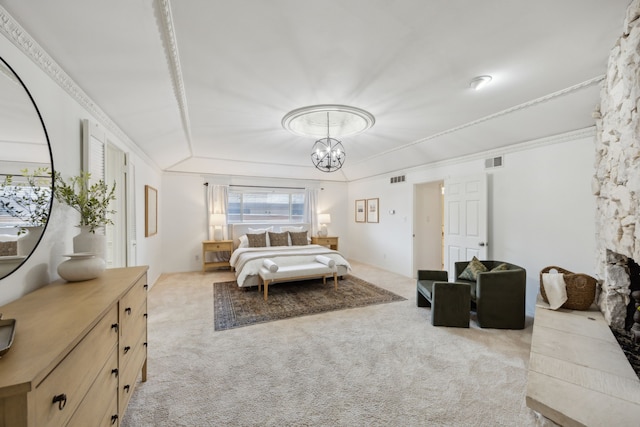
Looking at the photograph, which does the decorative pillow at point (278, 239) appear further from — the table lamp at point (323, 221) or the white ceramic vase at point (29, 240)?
the white ceramic vase at point (29, 240)

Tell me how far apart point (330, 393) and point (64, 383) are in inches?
64.1

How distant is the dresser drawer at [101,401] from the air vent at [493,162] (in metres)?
4.78

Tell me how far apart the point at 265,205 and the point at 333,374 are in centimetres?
526

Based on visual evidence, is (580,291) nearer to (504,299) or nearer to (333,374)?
(504,299)

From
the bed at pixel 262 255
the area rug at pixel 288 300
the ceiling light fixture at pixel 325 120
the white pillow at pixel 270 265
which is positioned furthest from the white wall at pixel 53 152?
the bed at pixel 262 255

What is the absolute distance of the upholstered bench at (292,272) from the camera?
Answer: 421 cm

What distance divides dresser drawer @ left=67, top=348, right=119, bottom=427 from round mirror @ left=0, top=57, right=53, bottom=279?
2.25ft

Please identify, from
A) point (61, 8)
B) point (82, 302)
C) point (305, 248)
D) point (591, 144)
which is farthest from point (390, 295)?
point (61, 8)

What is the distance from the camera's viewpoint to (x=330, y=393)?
2020 mm

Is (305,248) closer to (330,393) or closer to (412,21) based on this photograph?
(330,393)

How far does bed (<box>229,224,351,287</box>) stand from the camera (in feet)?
14.7

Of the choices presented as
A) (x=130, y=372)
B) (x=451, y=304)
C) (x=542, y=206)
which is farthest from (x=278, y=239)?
(x=542, y=206)

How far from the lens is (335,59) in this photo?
2.17 meters

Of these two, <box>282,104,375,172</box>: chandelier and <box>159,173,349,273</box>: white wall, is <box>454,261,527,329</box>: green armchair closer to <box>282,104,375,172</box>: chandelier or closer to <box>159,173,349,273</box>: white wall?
<box>282,104,375,172</box>: chandelier
